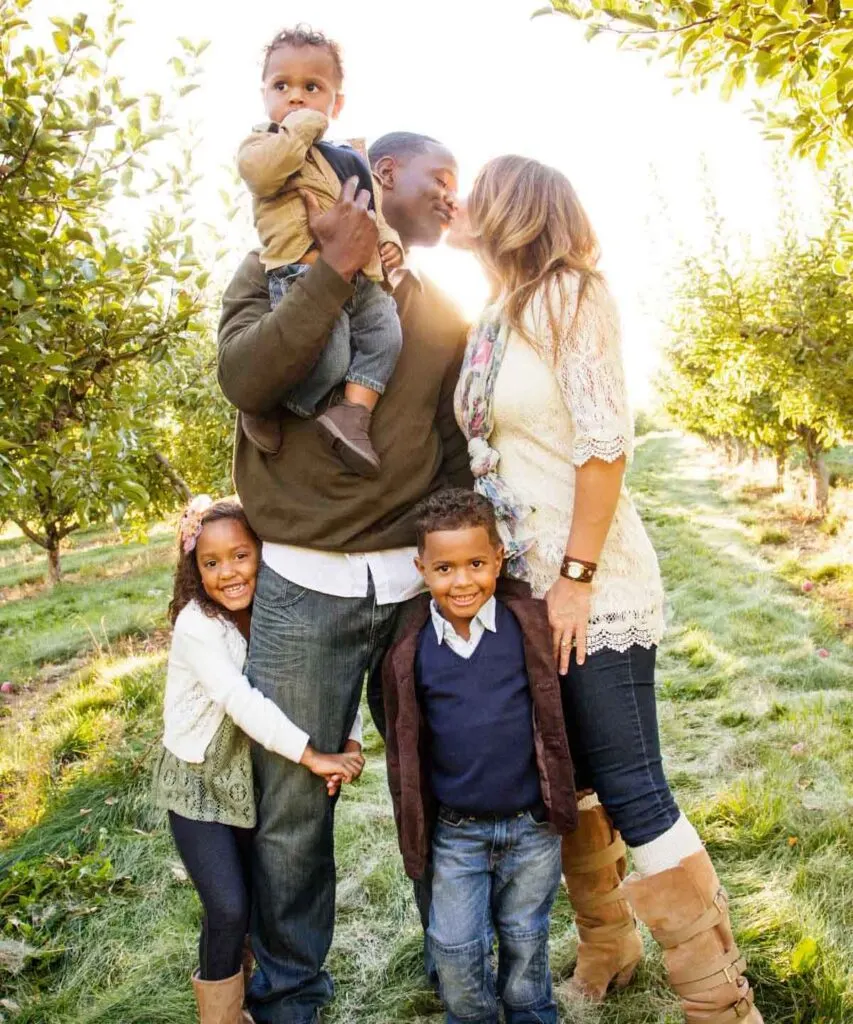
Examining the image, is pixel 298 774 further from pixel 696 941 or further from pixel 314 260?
pixel 314 260

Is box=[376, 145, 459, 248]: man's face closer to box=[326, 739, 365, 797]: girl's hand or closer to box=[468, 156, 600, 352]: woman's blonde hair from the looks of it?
box=[468, 156, 600, 352]: woman's blonde hair

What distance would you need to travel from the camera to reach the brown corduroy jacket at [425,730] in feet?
6.55

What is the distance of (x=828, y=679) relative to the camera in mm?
5465

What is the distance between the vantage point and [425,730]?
7.01ft

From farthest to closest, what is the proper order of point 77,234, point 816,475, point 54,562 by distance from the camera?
point 54,562, point 816,475, point 77,234

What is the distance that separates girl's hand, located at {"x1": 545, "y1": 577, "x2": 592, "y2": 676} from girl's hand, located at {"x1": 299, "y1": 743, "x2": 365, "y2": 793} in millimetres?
590

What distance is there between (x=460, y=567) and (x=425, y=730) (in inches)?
16.8

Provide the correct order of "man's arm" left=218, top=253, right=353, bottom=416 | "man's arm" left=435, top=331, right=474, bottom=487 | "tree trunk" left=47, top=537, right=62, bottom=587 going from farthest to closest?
"tree trunk" left=47, top=537, right=62, bottom=587 < "man's arm" left=435, top=331, right=474, bottom=487 < "man's arm" left=218, top=253, right=353, bottom=416

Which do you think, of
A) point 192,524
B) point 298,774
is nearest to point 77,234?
point 192,524

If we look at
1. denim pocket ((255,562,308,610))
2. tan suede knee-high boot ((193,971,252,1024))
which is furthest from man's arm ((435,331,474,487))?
tan suede knee-high boot ((193,971,252,1024))

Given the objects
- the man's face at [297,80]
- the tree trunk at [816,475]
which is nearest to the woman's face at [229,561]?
the man's face at [297,80]

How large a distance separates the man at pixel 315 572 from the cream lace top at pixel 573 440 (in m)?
0.27

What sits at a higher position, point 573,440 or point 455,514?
point 573,440

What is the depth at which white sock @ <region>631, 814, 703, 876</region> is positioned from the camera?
6.47 feet
